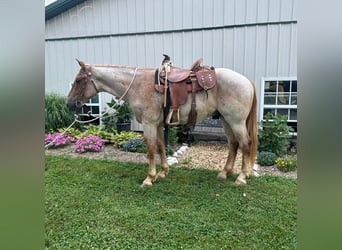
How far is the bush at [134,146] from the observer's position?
16.7ft

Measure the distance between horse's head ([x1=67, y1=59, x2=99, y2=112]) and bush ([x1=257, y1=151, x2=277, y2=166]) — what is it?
303cm

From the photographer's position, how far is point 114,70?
3.39 metres

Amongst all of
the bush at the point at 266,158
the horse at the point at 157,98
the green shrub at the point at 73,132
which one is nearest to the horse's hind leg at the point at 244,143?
the horse at the point at 157,98

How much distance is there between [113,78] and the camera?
A: 3354 mm

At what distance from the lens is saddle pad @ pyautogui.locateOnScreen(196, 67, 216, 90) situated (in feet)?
10.4

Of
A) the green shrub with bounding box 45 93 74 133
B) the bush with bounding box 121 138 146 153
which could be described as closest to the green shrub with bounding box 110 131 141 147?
the bush with bounding box 121 138 146 153

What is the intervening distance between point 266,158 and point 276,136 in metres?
0.56

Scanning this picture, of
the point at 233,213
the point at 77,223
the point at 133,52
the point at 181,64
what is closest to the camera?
the point at 77,223

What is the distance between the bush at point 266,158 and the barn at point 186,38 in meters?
1.26

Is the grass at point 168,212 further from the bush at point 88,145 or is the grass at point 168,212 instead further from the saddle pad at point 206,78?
the saddle pad at point 206,78

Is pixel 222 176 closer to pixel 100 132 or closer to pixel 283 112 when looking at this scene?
pixel 283 112
